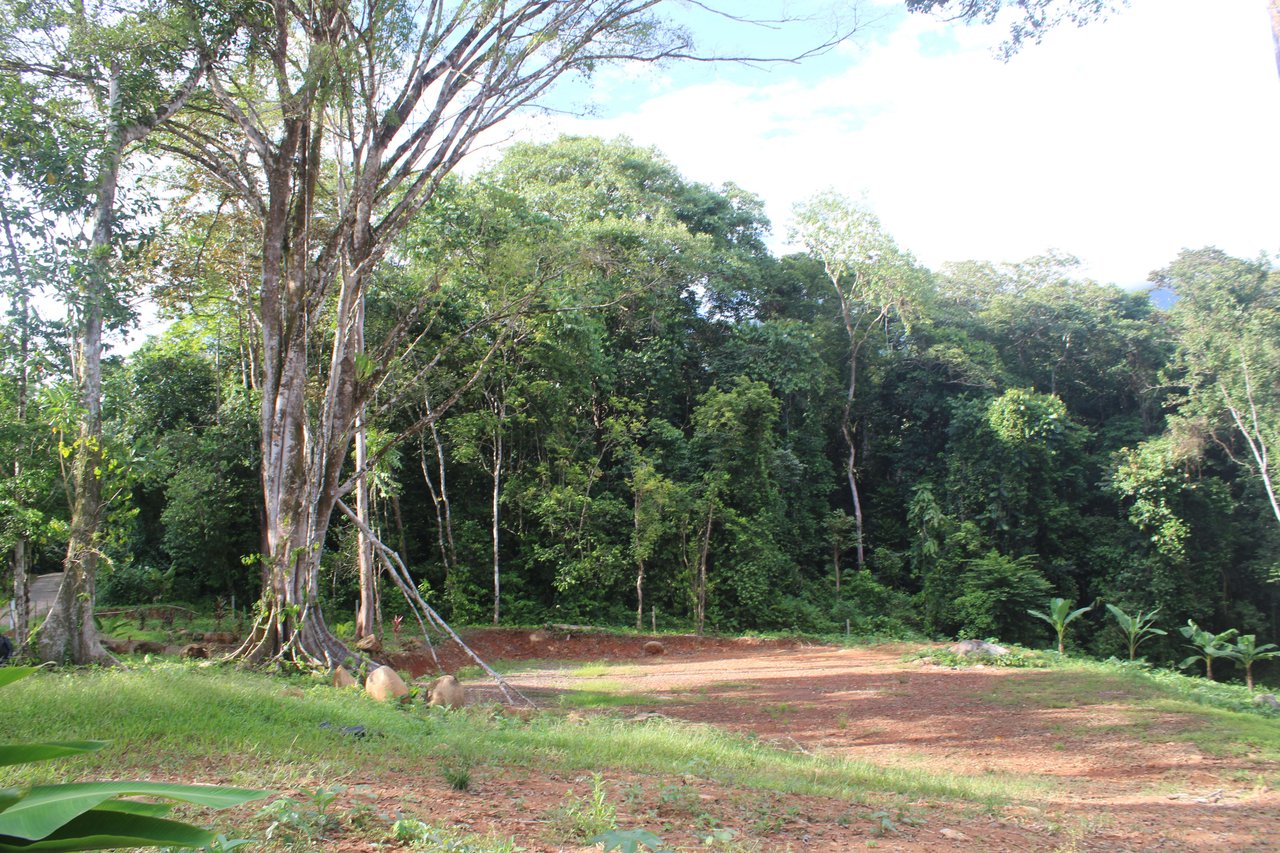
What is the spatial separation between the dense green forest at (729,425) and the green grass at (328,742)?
606cm

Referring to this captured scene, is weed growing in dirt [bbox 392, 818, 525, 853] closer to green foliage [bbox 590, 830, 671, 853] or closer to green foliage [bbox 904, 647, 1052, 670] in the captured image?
green foliage [bbox 590, 830, 671, 853]

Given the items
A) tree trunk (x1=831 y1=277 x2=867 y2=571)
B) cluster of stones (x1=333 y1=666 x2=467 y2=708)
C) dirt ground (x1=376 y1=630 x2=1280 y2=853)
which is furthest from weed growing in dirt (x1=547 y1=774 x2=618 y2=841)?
tree trunk (x1=831 y1=277 x2=867 y2=571)

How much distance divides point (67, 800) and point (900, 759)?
7154mm

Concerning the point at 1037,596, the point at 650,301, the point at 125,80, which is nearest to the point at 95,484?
the point at 125,80

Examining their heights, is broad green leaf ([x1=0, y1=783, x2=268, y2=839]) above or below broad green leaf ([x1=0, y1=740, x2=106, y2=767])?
below

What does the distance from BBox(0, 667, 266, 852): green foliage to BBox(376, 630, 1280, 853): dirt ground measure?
6.60ft

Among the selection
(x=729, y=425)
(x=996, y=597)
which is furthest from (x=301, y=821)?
(x=996, y=597)

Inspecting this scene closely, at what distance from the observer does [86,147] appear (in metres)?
7.84

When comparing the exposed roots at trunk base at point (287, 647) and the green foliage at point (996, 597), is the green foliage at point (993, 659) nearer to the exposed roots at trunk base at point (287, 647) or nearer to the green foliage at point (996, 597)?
the green foliage at point (996, 597)

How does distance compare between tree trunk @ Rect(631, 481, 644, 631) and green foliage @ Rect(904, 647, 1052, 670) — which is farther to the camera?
tree trunk @ Rect(631, 481, 644, 631)

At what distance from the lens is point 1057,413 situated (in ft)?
70.0

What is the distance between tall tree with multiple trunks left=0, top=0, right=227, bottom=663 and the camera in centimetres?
764

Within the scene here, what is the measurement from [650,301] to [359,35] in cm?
1172

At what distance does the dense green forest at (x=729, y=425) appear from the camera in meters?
16.1
